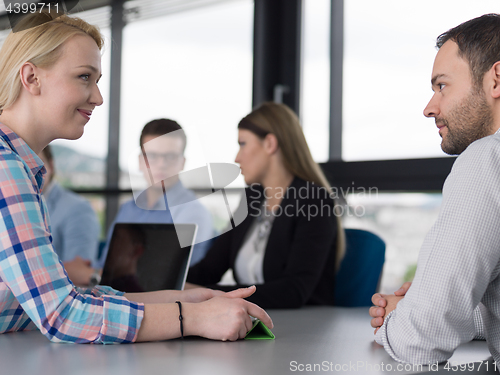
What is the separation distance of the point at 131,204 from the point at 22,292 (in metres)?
1.77

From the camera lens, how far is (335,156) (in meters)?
2.94

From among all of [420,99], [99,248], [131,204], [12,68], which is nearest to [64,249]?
[99,248]

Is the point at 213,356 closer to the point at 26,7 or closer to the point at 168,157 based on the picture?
the point at 168,157

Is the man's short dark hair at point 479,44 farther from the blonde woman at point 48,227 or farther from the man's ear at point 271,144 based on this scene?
the man's ear at point 271,144

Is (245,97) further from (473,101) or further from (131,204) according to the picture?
(473,101)

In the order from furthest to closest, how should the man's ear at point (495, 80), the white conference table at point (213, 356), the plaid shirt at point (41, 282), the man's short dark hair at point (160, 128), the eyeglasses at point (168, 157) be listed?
the man's short dark hair at point (160, 128) < the eyeglasses at point (168, 157) < the man's ear at point (495, 80) < the plaid shirt at point (41, 282) < the white conference table at point (213, 356)

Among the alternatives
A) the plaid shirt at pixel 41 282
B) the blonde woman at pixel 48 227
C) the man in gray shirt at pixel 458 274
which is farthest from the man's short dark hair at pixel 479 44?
the plaid shirt at pixel 41 282

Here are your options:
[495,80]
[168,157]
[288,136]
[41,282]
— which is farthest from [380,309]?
[288,136]

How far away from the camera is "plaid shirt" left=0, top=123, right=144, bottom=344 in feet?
2.91

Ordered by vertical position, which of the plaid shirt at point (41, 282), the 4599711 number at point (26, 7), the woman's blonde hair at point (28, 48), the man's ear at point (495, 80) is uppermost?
the 4599711 number at point (26, 7)

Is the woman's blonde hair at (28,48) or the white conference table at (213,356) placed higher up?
the woman's blonde hair at (28,48)

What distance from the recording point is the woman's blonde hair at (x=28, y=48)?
1.04m

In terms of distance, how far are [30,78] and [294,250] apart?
3.75 ft

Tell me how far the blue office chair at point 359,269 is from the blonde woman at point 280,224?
36 mm
